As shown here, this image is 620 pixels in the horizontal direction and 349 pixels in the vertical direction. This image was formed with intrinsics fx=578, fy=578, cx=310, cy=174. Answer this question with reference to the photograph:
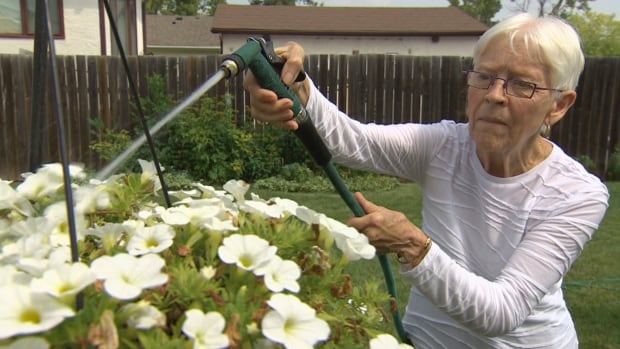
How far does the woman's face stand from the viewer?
1429 millimetres

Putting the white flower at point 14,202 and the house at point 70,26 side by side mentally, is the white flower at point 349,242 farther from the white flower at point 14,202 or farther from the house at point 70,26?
the house at point 70,26

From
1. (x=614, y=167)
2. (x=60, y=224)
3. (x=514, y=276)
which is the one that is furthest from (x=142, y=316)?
(x=614, y=167)

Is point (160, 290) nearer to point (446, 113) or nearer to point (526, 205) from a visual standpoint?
point (526, 205)

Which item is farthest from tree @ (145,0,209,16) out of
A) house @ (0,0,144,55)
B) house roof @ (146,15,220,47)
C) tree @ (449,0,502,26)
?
house @ (0,0,144,55)

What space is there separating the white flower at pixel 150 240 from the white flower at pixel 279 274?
148mm

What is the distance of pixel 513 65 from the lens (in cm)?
144

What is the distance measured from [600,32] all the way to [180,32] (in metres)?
21.2

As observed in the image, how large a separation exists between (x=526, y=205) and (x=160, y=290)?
3.58ft

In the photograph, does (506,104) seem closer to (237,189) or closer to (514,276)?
(514,276)

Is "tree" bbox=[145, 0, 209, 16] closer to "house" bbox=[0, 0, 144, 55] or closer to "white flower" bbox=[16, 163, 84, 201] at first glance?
"house" bbox=[0, 0, 144, 55]

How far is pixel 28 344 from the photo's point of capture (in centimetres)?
63

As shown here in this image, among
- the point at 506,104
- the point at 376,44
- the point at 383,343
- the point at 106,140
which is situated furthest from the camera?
the point at 376,44

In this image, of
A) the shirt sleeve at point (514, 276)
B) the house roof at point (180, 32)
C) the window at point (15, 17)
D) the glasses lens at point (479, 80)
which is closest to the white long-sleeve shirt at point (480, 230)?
the shirt sleeve at point (514, 276)

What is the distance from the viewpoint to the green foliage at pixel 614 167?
892cm
